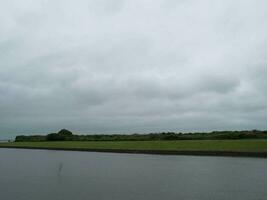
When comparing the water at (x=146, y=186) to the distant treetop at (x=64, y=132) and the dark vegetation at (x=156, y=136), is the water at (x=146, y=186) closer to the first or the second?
the dark vegetation at (x=156, y=136)

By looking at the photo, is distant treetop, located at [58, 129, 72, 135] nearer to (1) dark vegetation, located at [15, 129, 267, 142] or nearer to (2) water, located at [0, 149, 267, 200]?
(1) dark vegetation, located at [15, 129, 267, 142]

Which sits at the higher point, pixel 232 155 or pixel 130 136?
pixel 130 136

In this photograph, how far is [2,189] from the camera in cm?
2273

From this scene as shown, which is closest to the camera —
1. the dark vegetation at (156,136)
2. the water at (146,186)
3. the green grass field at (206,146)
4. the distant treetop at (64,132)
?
the water at (146,186)

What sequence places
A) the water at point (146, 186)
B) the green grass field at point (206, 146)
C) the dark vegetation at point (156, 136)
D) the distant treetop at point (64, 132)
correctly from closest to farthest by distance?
the water at point (146, 186) → the green grass field at point (206, 146) → the dark vegetation at point (156, 136) → the distant treetop at point (64, 132)

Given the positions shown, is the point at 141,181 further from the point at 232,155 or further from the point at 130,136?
the point at 130,136

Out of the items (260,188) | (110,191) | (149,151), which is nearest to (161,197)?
(110,191)

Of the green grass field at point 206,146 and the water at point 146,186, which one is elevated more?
the green grass field at point 206,146

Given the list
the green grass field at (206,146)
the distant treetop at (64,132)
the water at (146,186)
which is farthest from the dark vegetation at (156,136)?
the water at (146,186)

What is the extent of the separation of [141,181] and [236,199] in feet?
28.0

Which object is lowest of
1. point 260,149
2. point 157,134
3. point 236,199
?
point 236,199

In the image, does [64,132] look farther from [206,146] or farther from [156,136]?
[206,146]

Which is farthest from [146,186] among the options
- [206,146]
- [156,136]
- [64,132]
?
[64,132]

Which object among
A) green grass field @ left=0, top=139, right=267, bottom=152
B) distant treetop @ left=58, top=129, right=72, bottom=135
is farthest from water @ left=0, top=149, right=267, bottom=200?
distant treetop @ left=58, top=129, right=72, bottom=135
